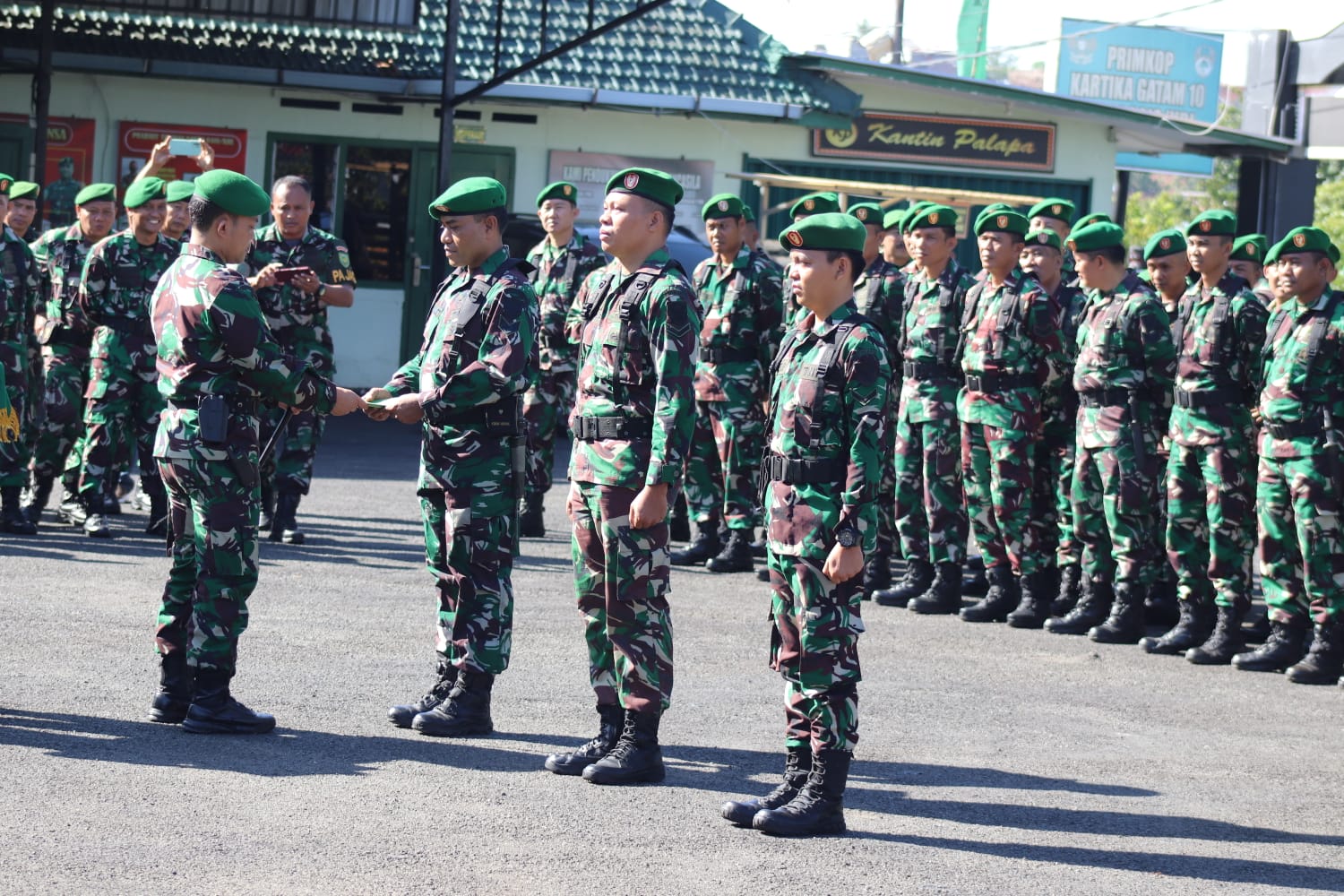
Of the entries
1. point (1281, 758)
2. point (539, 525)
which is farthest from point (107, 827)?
point (539, 525)

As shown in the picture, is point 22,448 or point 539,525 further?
point 539,525

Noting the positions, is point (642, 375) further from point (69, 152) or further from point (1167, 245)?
point (69, 152)

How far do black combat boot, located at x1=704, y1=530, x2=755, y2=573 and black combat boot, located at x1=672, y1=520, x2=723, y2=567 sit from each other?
0.75 ft

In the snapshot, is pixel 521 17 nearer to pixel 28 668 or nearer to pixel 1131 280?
pixel 1131 280

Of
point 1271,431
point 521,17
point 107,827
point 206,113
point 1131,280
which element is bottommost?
point 107,827

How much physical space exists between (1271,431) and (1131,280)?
1.17 meters

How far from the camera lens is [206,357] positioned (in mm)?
6301

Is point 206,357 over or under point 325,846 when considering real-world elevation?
over

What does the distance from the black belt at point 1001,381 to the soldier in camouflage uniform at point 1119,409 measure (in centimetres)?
27

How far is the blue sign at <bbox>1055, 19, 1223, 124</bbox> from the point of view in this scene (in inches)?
1742

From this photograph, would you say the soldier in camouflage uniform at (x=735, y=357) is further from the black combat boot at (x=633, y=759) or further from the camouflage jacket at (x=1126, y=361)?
the black combat boot at (x=633, y=759)

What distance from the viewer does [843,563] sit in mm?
5422

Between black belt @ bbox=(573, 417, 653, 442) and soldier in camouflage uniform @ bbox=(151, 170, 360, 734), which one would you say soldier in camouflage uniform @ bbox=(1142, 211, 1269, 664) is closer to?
black belt @ bbox=(573, 417, 653, 442)

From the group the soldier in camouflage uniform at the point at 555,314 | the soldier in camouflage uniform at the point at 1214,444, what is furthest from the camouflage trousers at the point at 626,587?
the soldier in camouflage uniform at the point at 555,314
